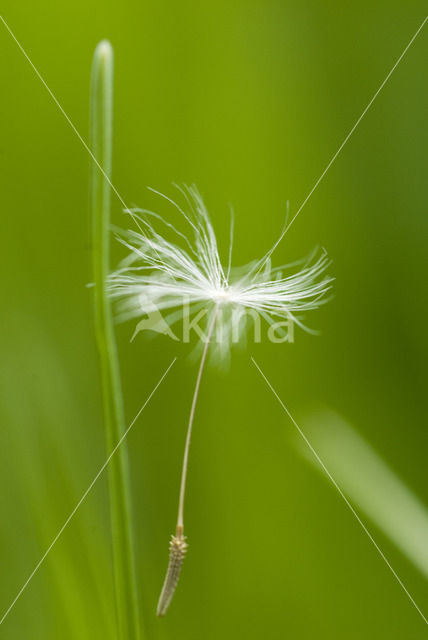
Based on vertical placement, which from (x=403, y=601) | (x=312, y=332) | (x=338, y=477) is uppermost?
(x=312, y=332)

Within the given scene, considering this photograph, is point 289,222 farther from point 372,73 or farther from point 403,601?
point 403,601

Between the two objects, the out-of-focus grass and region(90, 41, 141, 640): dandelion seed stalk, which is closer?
region(90, 41, 141, 640): dandelion seed stalk

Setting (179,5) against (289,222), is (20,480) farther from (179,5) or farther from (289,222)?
(179,5)

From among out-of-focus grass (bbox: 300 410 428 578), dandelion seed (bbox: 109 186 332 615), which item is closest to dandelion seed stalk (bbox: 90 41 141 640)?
dandelion seed (bbox: 109 186 332 615)

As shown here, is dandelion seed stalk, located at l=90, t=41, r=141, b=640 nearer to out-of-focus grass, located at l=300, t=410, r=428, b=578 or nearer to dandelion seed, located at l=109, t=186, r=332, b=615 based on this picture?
dandelion seed, located at l=109, t=186, r=332, b=615

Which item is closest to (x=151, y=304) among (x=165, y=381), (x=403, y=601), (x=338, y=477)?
(x=165, y=381)

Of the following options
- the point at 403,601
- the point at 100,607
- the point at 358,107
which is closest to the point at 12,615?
the point at 100,607

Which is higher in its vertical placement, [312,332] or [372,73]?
[372,73]

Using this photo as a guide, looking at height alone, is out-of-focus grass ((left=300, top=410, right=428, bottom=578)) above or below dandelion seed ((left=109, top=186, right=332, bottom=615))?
below
